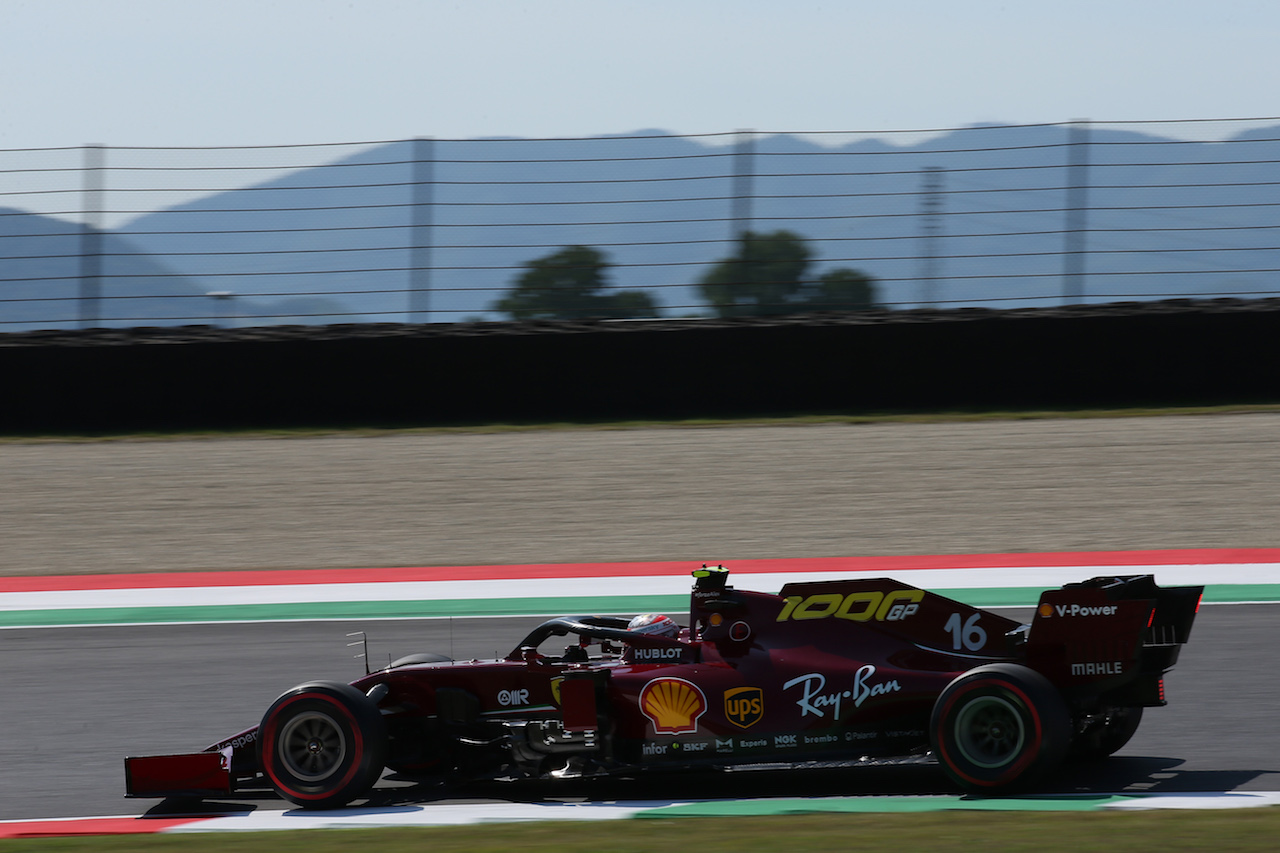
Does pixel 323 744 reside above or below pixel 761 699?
below

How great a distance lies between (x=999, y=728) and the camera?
5.31 meters

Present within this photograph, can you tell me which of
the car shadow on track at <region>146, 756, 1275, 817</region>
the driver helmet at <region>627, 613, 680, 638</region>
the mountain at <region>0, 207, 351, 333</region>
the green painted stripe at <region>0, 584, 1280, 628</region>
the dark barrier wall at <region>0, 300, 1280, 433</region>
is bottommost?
the car shadow on track at <region>146, 756, 1275, 817</region>

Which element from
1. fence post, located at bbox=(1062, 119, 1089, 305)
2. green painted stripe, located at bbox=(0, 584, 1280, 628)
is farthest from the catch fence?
green painted stripe, located at bbox=(0, 584, 1280, 628)

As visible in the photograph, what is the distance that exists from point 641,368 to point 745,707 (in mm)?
9628

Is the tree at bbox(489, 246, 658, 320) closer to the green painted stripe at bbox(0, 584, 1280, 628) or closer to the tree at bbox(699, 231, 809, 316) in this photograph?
the tree at bbox(699, 231, 809, 316)

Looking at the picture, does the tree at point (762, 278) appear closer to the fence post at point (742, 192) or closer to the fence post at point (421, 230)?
the fence post at point (742, 192)

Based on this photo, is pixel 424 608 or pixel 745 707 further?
pixel 424 608

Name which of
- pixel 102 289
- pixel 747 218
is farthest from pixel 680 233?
pixel 102 289

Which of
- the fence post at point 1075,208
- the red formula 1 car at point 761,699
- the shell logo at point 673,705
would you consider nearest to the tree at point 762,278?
the fence post at point 1075,208

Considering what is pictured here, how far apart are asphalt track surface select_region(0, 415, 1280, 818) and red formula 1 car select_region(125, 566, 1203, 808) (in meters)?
0.39

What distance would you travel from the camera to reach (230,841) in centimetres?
513

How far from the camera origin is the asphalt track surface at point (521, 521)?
7164 mm

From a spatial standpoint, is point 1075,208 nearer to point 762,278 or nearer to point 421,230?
point 762,278

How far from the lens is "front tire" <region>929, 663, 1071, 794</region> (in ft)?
17.1
